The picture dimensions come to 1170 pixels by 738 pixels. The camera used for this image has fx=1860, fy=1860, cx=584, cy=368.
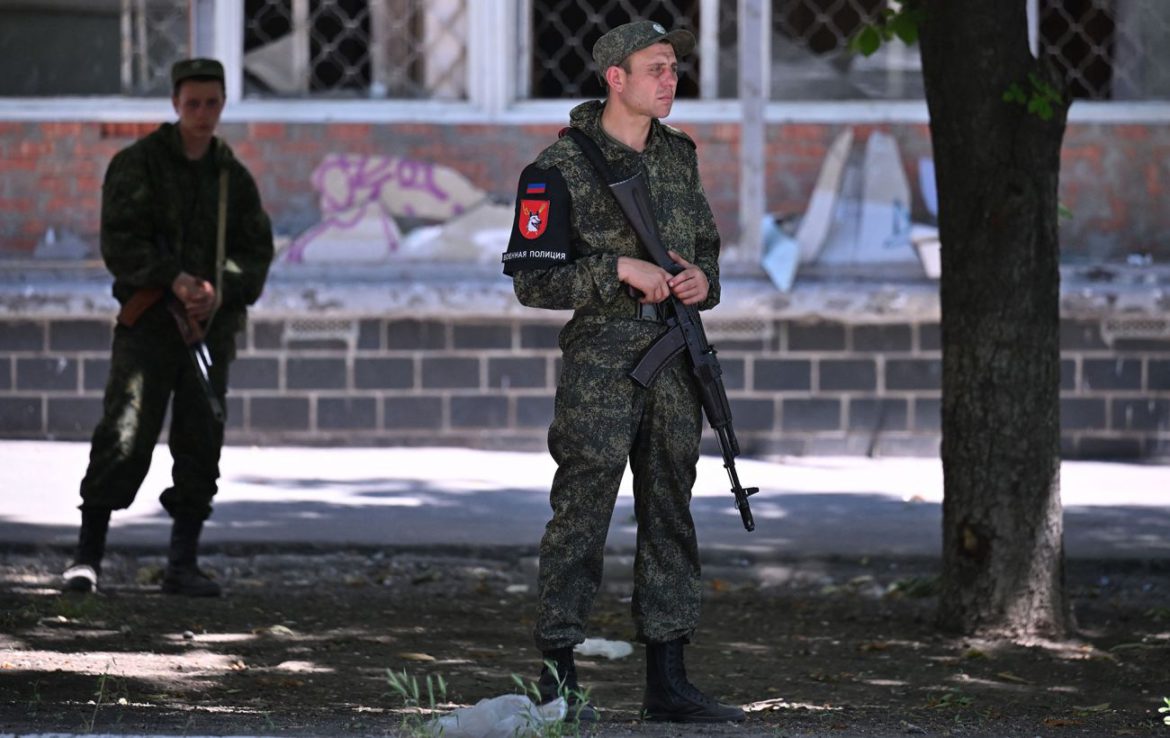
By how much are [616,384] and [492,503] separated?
4.38 meters

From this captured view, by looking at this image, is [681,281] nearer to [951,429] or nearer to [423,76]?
[951,429]

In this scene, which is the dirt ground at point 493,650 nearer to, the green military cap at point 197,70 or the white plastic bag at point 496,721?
the white plastic bag at point 496,721

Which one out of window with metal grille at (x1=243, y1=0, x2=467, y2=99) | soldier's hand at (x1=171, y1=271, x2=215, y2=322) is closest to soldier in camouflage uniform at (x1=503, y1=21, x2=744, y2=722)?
soldier's hand at (x1=171, y1=271, x2=215, y2=322)

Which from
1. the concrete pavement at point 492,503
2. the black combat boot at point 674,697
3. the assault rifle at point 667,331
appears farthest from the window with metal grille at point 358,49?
the black combat boot at point 674,697

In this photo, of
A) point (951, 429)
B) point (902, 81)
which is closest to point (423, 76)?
point (902, 81)

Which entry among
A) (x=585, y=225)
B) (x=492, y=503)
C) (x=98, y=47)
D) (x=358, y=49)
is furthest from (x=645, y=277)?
(x=98, y=47)

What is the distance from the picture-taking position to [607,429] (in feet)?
15.9

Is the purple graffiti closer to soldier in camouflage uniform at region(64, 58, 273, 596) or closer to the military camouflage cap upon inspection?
soldier in camouflage uniform at region(64, 58, 273, 596)

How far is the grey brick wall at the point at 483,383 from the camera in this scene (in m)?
10.6

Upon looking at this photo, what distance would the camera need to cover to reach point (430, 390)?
10641mm

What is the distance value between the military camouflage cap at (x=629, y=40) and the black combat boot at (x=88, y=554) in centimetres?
317

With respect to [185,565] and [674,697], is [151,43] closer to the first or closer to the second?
[185,565]

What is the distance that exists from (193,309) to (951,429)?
2.82 meters

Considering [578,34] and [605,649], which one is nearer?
[605,649]
